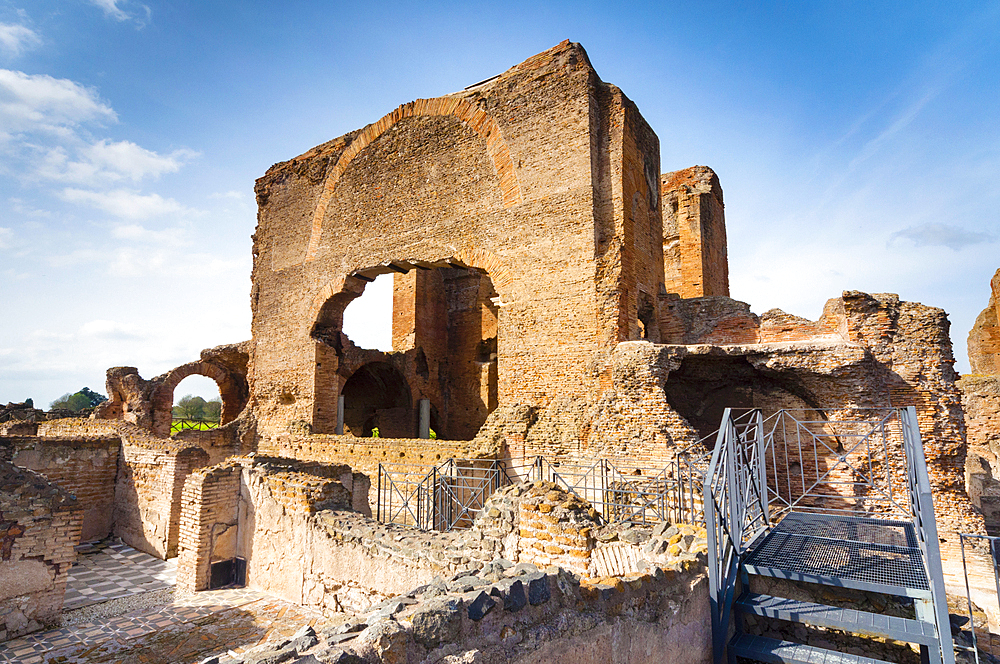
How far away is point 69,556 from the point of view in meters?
5.80

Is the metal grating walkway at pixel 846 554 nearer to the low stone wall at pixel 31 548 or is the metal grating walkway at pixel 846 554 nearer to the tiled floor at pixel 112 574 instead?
the low stone wall at pixel 31 548

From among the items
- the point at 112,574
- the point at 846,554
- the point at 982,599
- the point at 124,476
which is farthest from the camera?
the point at 124,476

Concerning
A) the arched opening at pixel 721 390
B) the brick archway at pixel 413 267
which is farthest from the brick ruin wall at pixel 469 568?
the arched opening at pixel 721 390

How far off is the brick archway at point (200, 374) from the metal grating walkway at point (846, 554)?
653 inches

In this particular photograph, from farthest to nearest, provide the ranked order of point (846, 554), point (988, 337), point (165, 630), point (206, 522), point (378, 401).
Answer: point (988, 337) → point (378, 401) → point (206, 522) → point (165, 630) → point (846, 554)

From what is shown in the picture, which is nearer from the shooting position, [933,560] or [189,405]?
[933,560]

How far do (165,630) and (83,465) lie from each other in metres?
5.44

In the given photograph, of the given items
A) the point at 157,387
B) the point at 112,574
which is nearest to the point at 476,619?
the point at 112,574

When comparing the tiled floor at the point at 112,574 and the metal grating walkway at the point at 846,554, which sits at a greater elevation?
the metal grating walkway at the point at 846,554

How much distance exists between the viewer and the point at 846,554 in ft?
15.9

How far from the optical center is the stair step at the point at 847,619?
12.2ft

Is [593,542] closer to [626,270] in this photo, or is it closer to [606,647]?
[606,647]

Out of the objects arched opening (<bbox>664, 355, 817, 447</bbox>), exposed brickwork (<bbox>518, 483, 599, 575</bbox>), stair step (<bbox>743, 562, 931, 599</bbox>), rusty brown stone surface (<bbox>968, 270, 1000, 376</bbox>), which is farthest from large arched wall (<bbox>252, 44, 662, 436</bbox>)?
rusty brown stone surface (<bbox>968, 270, 1000, 376</bbox>)

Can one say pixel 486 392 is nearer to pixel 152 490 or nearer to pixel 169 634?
pixel 152 490
